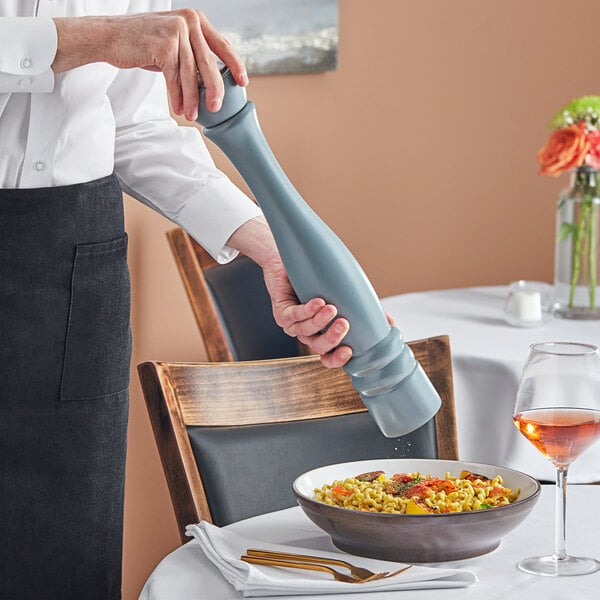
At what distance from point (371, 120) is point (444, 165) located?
24 cm

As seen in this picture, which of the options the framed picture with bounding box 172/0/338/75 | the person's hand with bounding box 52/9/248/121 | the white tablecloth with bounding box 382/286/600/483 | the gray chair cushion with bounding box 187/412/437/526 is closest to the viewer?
the person's hand with bounding box 52/9/248/121

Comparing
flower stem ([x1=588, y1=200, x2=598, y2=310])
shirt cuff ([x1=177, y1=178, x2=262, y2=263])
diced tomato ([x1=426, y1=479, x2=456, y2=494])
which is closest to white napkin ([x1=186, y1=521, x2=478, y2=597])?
diced tomato ([x1=426, y1=479, x2=456, y2=494])

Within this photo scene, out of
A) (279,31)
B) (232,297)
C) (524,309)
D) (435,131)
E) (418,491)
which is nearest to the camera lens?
(418,491)

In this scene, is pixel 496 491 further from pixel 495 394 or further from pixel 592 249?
pixel 592 249

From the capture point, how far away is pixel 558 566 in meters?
0.89

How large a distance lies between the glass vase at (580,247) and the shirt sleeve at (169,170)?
1.04 meters

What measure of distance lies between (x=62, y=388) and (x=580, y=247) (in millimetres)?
1291

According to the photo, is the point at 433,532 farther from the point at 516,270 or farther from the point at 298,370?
the point at 516,270

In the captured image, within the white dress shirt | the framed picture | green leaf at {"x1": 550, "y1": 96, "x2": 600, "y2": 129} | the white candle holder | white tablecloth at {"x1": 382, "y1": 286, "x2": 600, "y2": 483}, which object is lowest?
white tablecloth at {"x1": 382, "y1": 286, "x2": 600, "y2": 483}

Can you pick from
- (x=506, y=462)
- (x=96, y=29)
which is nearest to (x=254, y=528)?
(x=96, y=29)

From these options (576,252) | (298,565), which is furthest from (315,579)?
(576,252)

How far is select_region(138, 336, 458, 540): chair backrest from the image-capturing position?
3.88 feet

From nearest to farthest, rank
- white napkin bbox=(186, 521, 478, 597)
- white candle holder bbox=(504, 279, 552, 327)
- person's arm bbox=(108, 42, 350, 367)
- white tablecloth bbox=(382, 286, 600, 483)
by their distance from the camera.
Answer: white napkin bbox=(186, 521, 478, 597), person's arm bbox=(108, 42, 350, 367), white tablecloth bbox=(382, 286, 600, 483), white candle holder bbox=(504, 279, 552, 327)

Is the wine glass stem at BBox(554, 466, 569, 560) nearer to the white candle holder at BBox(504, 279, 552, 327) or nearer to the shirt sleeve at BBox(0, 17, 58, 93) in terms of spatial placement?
the shirt sleeve at BBox(0, 17, 58, 93)
